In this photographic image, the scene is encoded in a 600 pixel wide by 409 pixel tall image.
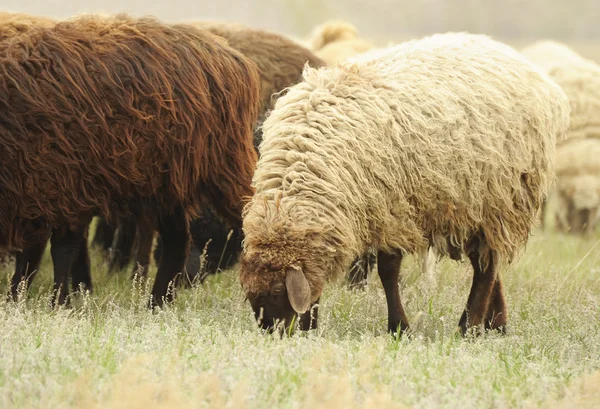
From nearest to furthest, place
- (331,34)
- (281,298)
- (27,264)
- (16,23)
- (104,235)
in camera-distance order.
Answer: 1. (281,298)
2. (27,264)
3. (16,23)
4. (104,235)
5. (331,34)

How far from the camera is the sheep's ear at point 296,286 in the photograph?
221 inches

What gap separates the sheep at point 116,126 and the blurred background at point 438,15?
44.6 meters

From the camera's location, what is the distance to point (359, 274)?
28.6 feet

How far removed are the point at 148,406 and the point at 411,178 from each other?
2583 millimetres

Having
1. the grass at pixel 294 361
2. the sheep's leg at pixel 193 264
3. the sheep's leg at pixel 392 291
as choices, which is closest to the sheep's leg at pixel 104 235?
the sheep's leg at pixel 193 264

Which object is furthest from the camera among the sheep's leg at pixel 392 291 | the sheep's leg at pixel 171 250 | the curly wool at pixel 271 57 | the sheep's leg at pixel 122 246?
the sheep's leg at pixel 122 246

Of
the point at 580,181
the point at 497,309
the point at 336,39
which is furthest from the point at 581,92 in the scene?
the point at 497,309

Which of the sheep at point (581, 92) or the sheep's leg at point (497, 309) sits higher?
the sheep at point (581, 92)

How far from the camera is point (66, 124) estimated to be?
6.47m

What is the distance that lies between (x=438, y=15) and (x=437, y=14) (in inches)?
10.9

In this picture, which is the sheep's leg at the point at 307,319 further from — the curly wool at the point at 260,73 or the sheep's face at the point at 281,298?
the curly wool at the point at 260,73

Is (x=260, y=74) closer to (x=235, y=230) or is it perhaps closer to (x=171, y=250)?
(x=235, y=230)

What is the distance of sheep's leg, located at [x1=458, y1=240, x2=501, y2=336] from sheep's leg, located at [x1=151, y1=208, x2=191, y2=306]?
2085 mm

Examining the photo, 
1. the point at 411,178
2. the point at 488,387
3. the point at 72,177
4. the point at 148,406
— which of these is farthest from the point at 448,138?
the point at 148,406
